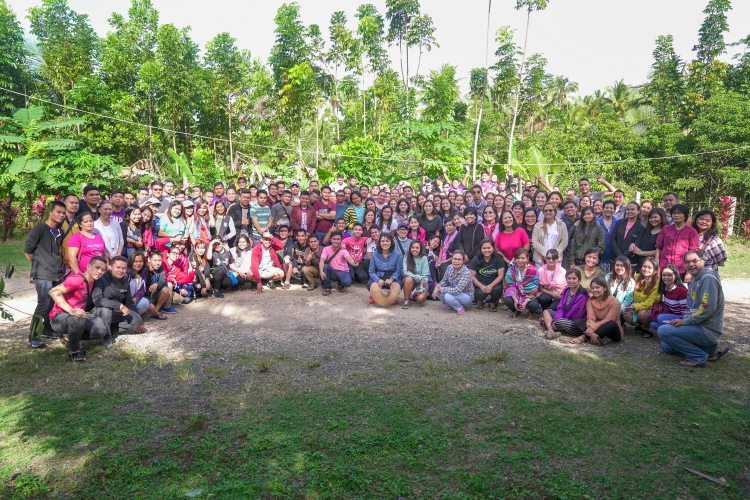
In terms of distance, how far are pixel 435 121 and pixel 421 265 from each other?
11026 mm

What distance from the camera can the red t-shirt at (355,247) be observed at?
895 cm

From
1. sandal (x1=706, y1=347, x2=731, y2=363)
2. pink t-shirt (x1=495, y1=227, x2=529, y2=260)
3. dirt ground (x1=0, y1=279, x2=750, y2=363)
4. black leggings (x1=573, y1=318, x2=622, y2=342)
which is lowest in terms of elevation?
dirt ground (x1=0, y1=279, x2=750, y2=363)

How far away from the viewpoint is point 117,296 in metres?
5.84

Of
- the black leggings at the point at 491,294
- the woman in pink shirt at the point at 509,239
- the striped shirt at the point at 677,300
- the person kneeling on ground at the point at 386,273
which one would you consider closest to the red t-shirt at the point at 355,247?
the person kneeling on ground at the point at 386,273

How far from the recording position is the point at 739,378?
489 centimetres

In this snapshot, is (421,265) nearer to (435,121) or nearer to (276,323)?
(276,323)

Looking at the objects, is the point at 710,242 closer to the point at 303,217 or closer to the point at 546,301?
the point at 546,301

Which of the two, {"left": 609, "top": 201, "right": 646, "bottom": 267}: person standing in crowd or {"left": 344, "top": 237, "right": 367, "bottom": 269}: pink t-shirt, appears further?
{"left": 344, "top": 237, "right": 367, "bottom": 269}: pink t-shirt

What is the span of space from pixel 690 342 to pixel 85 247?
6.98 metres

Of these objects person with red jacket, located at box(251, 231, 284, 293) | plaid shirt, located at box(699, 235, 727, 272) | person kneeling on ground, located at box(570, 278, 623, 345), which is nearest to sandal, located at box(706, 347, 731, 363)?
person kneeling on ground, located at box(570, 278, 623, 345)

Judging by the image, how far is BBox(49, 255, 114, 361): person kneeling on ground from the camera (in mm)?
5170

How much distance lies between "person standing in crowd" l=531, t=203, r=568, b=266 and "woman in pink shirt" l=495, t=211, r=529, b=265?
7.0 inches

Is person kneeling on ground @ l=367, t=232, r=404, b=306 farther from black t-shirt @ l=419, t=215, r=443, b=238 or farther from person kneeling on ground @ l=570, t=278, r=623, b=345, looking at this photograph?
person kneeling on ground @ l=570, t=278, r=623, b=345

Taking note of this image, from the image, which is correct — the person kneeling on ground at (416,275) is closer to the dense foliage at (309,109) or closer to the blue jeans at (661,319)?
the blue jeans at (661,319)
